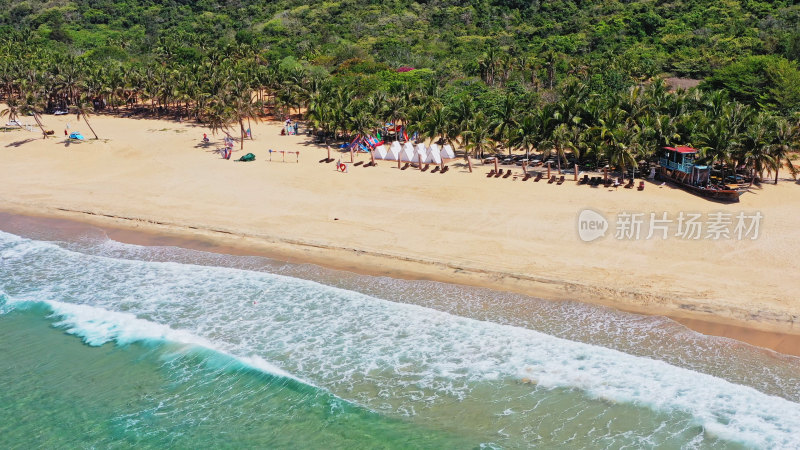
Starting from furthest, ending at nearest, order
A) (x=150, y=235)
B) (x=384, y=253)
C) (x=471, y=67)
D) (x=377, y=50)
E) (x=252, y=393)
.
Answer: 1. (x=377, y=50)
2. (x=471, y=67)
3. (x=150, y=235)
4. (x=384, y=253)
5. (x=252, y=393)

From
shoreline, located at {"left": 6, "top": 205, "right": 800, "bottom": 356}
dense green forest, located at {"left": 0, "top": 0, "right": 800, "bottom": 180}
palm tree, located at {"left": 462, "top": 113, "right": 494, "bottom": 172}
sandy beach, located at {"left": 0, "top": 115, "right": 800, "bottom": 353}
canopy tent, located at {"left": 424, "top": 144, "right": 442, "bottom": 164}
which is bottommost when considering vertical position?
shoreline, located at {"left": 6, "top": 205, "right": 800, "bottom": 356}

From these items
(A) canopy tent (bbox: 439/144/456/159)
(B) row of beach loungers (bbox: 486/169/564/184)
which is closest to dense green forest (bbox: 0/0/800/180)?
(A) canopy tent (bbox: 439/144/456/159)

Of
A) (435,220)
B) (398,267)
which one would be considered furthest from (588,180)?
(398,267)

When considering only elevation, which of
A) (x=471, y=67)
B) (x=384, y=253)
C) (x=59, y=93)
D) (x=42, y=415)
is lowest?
(x=42, y=415)

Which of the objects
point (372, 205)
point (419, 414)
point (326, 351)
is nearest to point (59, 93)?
point (372, 205)

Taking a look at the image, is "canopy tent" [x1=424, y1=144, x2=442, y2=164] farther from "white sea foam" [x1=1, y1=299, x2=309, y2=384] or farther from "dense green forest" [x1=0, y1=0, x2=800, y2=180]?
"white sea foam" [x1=1, y1=299, x2=309, y2=384]

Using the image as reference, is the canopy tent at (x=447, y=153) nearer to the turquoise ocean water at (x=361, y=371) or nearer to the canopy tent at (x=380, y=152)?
the canopy tent at (x=380, y=152)

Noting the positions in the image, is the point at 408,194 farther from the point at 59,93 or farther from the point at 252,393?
the point at 59,93
